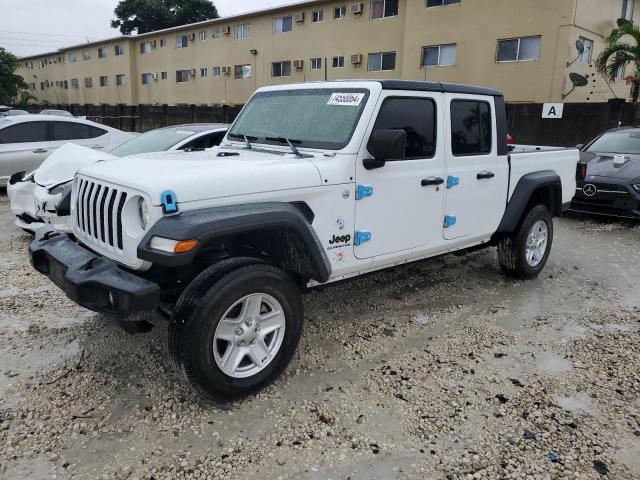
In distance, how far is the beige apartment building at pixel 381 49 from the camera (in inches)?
675

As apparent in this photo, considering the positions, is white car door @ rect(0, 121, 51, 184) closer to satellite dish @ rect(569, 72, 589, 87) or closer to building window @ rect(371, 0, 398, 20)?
satellite dish @ rect(569, 72, 589, 87)

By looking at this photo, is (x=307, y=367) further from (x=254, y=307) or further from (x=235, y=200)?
(x=235, y=200)

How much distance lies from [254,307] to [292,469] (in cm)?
93

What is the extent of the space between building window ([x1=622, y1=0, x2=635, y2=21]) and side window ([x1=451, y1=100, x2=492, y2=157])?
19.5 meters

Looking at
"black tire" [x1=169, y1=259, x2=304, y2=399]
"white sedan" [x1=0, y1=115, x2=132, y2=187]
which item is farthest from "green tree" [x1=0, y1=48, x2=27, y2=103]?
"black tire" [x1=169, y1=259, x2=304, y2=399]

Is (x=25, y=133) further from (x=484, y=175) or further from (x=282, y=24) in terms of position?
(x=282, y=24)

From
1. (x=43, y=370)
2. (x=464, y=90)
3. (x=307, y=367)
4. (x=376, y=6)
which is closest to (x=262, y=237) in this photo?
(x=307, y=367)

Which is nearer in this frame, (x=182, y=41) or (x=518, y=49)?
(x=518, y=49)

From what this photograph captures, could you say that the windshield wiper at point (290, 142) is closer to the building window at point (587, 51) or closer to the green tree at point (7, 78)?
the building window at point (587, 51)

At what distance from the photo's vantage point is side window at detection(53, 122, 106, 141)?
29.6 feet

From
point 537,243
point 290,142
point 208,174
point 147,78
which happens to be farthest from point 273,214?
point 147,78

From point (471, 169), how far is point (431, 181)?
620 mm

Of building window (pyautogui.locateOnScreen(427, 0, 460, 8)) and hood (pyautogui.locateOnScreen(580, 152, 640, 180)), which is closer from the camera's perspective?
hood (pyautogui.locateOnScreen(580, 152, 640, 180))

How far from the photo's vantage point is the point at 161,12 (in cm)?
4688
